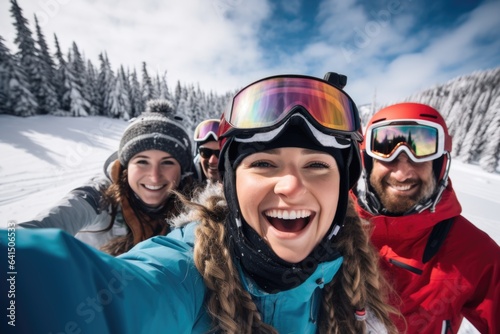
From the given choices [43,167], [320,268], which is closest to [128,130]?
[320,268]

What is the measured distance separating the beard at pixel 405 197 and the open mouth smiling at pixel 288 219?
5.74 ft

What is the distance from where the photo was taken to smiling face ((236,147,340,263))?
1454 mm

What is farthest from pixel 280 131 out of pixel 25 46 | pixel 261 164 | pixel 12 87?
pixel 25 46

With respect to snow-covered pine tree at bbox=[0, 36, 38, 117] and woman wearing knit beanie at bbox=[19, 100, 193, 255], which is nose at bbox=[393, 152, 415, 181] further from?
snow-covered pine tree at bbox=[0, 36, 38, 117]

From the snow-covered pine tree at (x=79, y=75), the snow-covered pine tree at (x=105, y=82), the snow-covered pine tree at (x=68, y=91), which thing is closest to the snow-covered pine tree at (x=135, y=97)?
the snow-covered pine tree at (x=105, y=82)

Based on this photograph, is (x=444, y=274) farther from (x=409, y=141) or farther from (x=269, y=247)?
(x=269, y=247)

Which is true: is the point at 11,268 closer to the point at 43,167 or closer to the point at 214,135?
the point at 214,135

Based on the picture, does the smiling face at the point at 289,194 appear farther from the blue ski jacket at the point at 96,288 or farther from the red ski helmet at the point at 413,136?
the red ski helmet at the point at 413,136

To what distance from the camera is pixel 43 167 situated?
11.8m

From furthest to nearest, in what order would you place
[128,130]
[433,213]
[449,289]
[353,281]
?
[128,130]
[433,213]
[449,289]
[353,281]

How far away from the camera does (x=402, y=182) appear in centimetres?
290

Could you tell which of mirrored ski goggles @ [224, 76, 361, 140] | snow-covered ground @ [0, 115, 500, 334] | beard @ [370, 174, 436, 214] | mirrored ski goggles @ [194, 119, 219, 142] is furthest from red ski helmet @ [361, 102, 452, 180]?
mirrored ski goggles @ [194, 119, 219, 142]

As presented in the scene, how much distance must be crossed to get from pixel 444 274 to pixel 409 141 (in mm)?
1670

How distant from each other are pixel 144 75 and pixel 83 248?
189 ft
